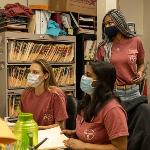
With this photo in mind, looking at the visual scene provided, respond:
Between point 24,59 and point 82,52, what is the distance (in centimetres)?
87

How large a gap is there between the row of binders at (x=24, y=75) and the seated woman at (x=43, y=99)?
3.77 feet

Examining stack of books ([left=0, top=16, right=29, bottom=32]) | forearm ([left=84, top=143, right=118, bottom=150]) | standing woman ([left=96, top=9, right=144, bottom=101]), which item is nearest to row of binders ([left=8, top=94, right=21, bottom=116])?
stack of books ([left=0, top=16, right=29, bottom=32])

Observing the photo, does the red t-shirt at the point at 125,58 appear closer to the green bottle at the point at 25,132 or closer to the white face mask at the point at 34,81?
the white face mask at the point at 34,81

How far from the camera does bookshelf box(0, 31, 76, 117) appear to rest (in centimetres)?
385

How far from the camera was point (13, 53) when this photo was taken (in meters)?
3.90

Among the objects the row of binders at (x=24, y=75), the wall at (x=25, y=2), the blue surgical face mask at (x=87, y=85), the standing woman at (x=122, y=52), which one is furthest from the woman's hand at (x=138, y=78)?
the wall at (x=25, y=2)

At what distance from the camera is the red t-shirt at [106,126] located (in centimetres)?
166

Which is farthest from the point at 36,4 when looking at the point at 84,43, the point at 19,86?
the point at 19,86

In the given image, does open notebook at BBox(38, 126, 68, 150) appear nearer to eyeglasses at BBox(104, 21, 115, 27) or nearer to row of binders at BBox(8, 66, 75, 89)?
eyeglasses at BBox(104, 21, 115, 27)

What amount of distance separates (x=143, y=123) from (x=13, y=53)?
247 centimetres

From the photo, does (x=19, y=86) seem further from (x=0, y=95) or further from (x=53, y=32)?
(x=53, y=32)

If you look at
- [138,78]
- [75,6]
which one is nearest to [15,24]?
[75,6]

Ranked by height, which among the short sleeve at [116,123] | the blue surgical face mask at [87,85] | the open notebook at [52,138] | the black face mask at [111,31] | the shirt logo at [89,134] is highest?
the black face mask at [111,31]

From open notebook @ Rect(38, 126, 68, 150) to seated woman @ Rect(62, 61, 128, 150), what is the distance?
0.27 ft
